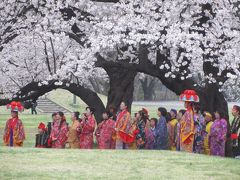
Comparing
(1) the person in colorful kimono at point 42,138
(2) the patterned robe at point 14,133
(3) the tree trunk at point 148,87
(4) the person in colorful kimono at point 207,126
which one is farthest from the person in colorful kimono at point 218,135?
(3) the tree trunk at point 148,87

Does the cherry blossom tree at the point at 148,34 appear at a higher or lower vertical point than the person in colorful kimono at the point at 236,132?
higher

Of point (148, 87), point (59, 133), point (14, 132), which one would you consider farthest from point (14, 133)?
point (148, 87)

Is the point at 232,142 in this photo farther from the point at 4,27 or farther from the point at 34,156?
the point at 4,27

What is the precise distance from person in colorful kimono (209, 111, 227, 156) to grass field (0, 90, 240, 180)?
2.50 metres

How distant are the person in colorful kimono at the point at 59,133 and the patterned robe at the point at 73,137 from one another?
0.43 meters

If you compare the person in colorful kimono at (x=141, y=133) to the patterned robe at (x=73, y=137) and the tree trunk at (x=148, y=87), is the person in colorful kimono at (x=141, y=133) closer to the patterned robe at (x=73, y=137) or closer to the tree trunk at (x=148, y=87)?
the patterned robe at (x=73, y=137)

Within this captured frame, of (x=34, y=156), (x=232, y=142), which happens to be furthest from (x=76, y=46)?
(x=34, y=156)

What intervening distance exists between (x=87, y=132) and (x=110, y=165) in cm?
762

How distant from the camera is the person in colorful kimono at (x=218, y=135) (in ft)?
61.7

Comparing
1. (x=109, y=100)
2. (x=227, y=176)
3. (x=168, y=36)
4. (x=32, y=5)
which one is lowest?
(x=227, y=176)

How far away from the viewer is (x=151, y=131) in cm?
2041

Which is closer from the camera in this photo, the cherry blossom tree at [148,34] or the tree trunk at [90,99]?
the cherry blossom tree at [148,34]

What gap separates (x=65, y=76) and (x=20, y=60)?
12.1 feet

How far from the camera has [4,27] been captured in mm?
22109
